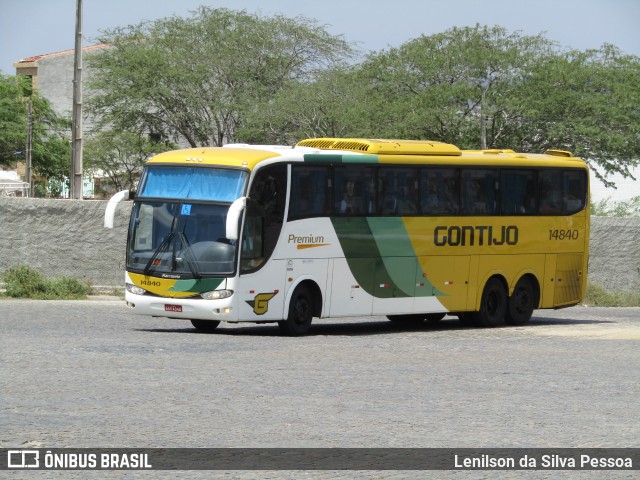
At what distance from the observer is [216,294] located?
19906mm

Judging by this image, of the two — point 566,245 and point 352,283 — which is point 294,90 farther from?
point 352,283

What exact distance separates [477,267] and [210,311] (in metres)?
6.52

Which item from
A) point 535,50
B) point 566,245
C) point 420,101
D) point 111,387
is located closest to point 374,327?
point 566,245

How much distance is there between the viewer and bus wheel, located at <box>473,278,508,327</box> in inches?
972

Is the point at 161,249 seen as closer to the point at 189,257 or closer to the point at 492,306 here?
the point at 189,257

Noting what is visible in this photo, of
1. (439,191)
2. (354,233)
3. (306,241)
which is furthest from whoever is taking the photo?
(439,191)

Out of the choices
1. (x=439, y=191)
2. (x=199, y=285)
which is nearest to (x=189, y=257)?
(x=199, y=285)

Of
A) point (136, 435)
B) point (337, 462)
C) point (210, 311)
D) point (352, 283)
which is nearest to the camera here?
point (337, 462)

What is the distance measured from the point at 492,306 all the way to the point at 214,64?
39981 millimetres

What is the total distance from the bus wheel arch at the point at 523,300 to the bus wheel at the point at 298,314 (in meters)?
5.69

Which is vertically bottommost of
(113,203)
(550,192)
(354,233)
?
(354,233)

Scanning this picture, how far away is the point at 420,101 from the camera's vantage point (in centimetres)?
4784

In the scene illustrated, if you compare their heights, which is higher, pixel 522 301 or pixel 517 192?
pixel 517 192

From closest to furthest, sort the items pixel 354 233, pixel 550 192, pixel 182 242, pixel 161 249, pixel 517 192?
pixel 182 242
pixel 161 249
pixel 354 233
pixel 517 192
pixel 550 192
